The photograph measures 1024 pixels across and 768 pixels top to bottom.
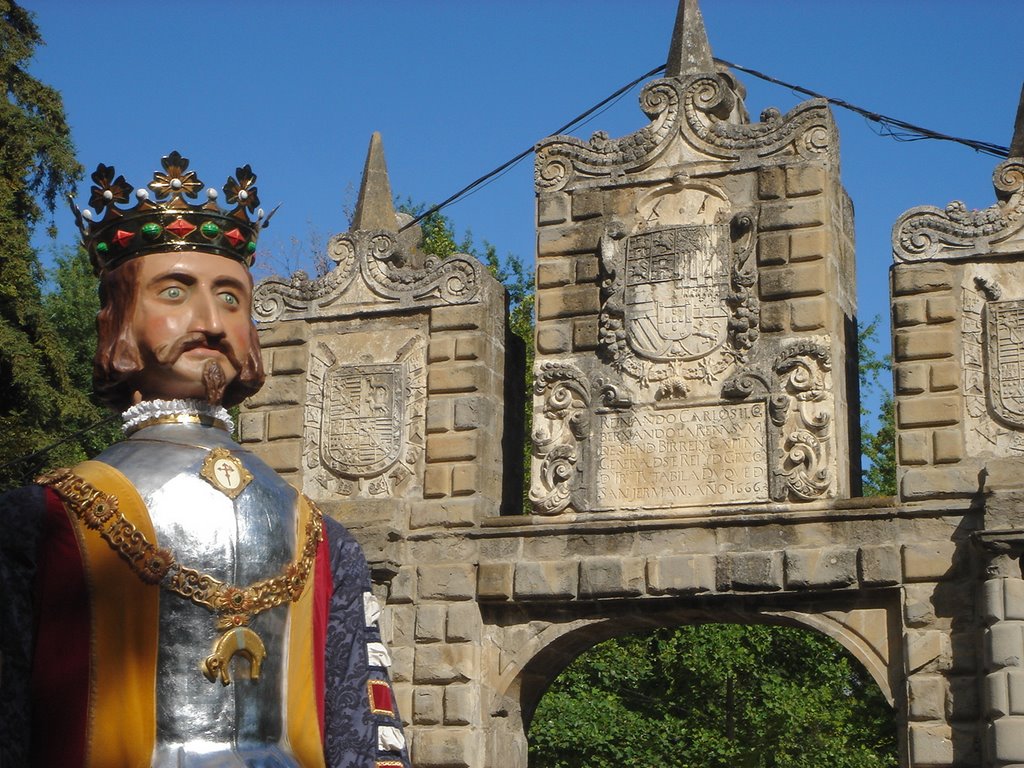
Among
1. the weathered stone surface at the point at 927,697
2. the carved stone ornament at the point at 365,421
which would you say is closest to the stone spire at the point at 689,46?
the carved stone ornament at the point at 365,421

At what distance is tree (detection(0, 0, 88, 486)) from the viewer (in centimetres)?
1741

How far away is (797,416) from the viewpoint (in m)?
12.5

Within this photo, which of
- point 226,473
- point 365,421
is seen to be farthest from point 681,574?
point 226,473

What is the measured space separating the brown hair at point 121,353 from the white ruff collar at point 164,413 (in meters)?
0.10

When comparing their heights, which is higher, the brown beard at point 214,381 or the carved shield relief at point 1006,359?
the carved shield relief at point 1006,359

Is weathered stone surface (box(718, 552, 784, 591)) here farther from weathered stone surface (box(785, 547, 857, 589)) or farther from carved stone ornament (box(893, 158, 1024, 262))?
carved stone ornament (box(893, 158, 1024, 262))

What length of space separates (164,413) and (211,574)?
59 cm

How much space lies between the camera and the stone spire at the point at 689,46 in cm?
1375

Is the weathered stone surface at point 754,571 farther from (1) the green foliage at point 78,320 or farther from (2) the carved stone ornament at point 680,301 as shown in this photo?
(1) the green foliage at point 78,320

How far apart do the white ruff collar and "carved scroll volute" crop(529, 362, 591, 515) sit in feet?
25.6

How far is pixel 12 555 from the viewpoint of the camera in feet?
15.7

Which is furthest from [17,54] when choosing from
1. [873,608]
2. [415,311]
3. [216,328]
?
[216,328]

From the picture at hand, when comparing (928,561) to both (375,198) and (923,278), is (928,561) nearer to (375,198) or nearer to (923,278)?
(923,278)

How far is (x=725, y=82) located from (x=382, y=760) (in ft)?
30.1
